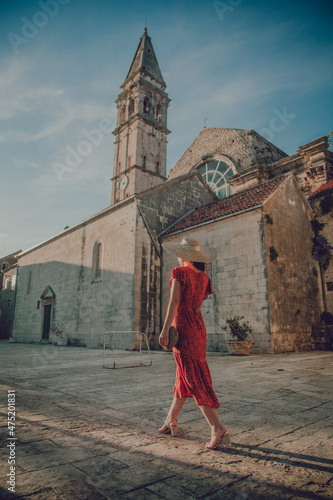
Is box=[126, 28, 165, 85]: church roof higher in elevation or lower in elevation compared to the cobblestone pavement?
higher

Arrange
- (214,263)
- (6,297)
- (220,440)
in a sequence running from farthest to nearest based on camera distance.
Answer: (6,297) → (214,263) → (220,440)

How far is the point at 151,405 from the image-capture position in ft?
12.3

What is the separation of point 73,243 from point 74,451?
18029 millimetres

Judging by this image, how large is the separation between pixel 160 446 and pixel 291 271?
1094 cm

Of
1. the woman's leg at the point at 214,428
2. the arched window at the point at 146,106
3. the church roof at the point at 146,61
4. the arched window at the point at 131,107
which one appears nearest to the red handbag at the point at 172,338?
the woman's leg at the point at 214,428

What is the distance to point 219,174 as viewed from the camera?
2291 cm

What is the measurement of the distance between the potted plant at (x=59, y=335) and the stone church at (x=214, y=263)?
0.80 feet

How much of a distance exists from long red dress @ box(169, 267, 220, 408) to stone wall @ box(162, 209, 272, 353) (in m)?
8.30

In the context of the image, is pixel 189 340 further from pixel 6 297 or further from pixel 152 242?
pixel 6 297

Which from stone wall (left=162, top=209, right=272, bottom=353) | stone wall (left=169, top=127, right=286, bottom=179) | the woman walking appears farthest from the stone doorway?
the woman walking

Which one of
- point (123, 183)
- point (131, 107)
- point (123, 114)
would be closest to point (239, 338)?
point (123, 183)

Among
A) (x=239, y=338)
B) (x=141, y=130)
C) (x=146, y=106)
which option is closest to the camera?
(x=239, y=338)

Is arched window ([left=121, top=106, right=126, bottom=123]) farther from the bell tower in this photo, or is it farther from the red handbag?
the red handbag

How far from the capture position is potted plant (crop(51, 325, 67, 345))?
1785 cm
